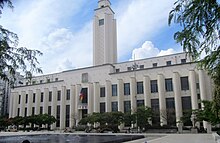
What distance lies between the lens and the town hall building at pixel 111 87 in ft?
173

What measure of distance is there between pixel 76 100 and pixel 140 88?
1776 cm

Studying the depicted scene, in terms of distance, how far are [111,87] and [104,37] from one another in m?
17.6

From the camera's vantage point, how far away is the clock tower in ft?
235

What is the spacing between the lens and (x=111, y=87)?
202 feet

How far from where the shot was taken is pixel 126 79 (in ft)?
198

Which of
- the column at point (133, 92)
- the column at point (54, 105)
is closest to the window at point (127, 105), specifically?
the column at point (133, 92)

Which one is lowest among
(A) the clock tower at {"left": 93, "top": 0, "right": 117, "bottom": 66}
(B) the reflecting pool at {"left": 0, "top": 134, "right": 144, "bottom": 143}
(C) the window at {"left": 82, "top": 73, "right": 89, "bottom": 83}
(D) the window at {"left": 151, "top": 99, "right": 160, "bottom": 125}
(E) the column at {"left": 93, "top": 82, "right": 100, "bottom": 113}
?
(B) the reflecting pool at {"left": 0, "top": 134, "right": 144, "bottom": 143}

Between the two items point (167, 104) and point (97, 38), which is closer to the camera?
point (167, 104)

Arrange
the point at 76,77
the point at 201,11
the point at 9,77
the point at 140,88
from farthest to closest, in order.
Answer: the point at 76,77
the point at 140,88
the point at 9,77
the point at 201,11

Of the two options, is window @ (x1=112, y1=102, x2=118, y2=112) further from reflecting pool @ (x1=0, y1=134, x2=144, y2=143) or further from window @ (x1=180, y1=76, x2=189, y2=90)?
reflecting pool @ (x1=0, y1=134, x2=144, y2=143)

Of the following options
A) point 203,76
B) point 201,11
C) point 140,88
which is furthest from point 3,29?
point 140,88

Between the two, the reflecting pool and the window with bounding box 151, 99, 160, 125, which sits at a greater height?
the window with bounding box 151, 99, 160, 125

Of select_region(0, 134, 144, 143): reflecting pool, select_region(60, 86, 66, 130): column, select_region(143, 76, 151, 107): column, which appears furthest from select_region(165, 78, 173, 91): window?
select_region(60, 86, 66, 130): column

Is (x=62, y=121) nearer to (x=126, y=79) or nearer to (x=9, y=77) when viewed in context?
(x=126, y=79)
